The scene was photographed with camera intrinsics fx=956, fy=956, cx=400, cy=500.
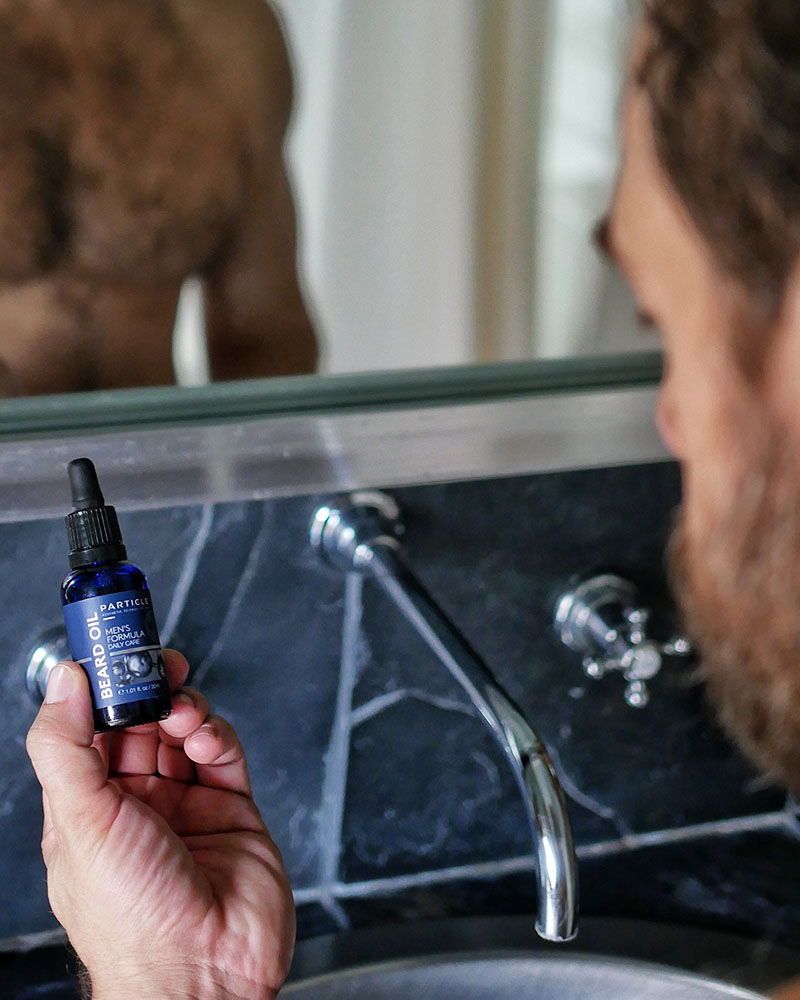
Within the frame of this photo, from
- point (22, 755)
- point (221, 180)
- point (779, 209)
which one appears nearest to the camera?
point (779, 209)

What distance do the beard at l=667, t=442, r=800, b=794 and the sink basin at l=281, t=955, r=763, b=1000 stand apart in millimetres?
159

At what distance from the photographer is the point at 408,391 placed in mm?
574

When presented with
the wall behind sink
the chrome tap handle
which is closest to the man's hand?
the wall behind sink

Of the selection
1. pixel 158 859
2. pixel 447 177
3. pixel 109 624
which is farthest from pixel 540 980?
pixel 447 177

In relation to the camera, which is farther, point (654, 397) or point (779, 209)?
point (654, 397)

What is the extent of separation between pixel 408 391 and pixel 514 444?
0.28 ft

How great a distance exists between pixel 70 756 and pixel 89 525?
107 millimetres

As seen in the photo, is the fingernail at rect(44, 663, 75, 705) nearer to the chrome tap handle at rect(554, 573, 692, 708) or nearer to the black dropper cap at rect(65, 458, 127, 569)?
the black dropper cap at rect(65, 458, 127, 569)

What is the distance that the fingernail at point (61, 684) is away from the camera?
17.0 inches

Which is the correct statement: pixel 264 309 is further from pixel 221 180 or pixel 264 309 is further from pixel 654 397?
pixel 654 397

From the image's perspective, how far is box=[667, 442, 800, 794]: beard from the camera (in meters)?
0.47

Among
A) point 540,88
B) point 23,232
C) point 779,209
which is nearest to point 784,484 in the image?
point 779,209

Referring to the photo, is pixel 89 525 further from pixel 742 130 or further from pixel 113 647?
pixel 742 130

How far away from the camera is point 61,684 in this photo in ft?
1.43
